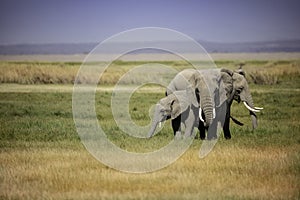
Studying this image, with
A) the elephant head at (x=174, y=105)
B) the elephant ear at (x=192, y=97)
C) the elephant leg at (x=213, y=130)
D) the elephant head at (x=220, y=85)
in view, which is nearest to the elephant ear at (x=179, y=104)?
the elephant head at (x=174, y=105)

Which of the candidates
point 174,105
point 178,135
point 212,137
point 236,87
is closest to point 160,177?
point 178,135

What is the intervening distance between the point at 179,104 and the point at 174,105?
20 cm

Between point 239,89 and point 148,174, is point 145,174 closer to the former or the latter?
point 148,174

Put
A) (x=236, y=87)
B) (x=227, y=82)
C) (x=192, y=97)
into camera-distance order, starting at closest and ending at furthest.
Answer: (x=192, y=97) < (x=227, y=82) < (x=236, y=87)

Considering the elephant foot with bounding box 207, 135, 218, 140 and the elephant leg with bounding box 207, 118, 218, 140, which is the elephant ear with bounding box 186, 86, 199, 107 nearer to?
the elephant leg with bounding box 207, 118, 218, 140

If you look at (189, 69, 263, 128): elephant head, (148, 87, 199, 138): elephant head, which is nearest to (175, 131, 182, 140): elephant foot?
(148, 87, 199, 138): elephant head

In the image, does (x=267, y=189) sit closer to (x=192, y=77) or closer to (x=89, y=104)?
(x=192, y=77)

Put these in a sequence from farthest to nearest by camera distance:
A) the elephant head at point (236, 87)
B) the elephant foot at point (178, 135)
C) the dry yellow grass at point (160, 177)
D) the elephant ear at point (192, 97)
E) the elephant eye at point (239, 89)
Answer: the elephant eye at point (239, 89) < the elephant head at point (236, 87) < the elephant ear at point (192, 97) < the elephant foot at point (178, 135) < the dry yellow grass at point (160, 177)

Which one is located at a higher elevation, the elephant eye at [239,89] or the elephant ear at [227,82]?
the elephant ear at [227,82]

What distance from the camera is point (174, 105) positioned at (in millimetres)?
17281

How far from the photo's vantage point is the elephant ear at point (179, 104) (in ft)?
55.8

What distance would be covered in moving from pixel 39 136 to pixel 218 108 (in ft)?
16.0

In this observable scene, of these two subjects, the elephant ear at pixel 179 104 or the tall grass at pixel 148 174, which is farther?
the elephant ear at pixel 179 104

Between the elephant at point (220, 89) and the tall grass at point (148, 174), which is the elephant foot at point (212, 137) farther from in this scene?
the tall grass at point (148, 174)
